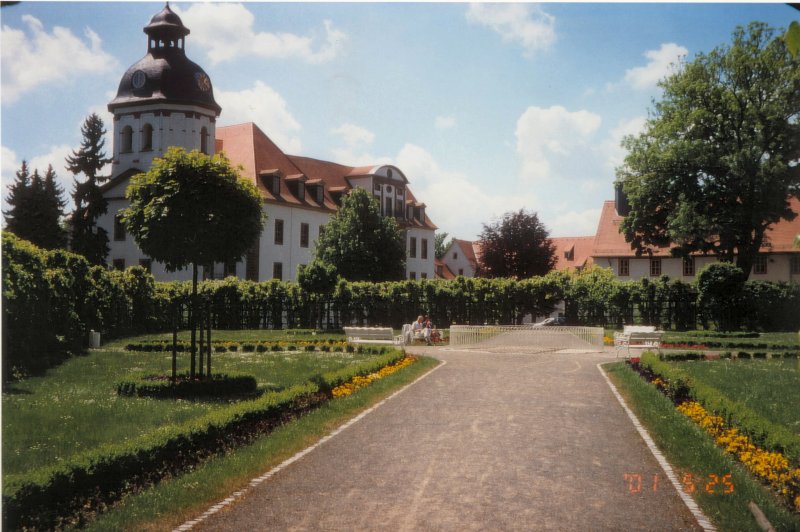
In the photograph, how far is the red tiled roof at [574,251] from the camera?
290 feet

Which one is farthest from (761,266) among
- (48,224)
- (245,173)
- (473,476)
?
(473,476)

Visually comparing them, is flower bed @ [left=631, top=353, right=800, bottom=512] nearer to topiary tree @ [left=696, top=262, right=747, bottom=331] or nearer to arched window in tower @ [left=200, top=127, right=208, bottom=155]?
topiary tree @ [left=696, top=262, right=747, bottom=331]

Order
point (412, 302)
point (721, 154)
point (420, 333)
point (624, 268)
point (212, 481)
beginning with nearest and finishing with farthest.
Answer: point (212, 481), point (420, 333), point (721, 154), point (412, 302), point (624, 268)

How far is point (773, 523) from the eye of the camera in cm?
739

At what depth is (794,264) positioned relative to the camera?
57.2 metres

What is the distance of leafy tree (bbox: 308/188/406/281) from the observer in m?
58.2

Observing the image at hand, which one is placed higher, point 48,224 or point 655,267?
point 48,224

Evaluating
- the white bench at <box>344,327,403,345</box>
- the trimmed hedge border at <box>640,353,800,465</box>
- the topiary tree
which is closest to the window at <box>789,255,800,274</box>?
the topiary tree

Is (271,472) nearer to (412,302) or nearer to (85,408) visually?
(85,408)

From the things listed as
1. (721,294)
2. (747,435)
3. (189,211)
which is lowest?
(747,435)

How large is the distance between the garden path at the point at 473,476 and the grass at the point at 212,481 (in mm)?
349

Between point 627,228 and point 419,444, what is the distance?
3775 cm

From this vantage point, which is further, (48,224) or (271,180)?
(271,180)

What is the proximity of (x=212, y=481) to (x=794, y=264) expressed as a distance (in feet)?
191
